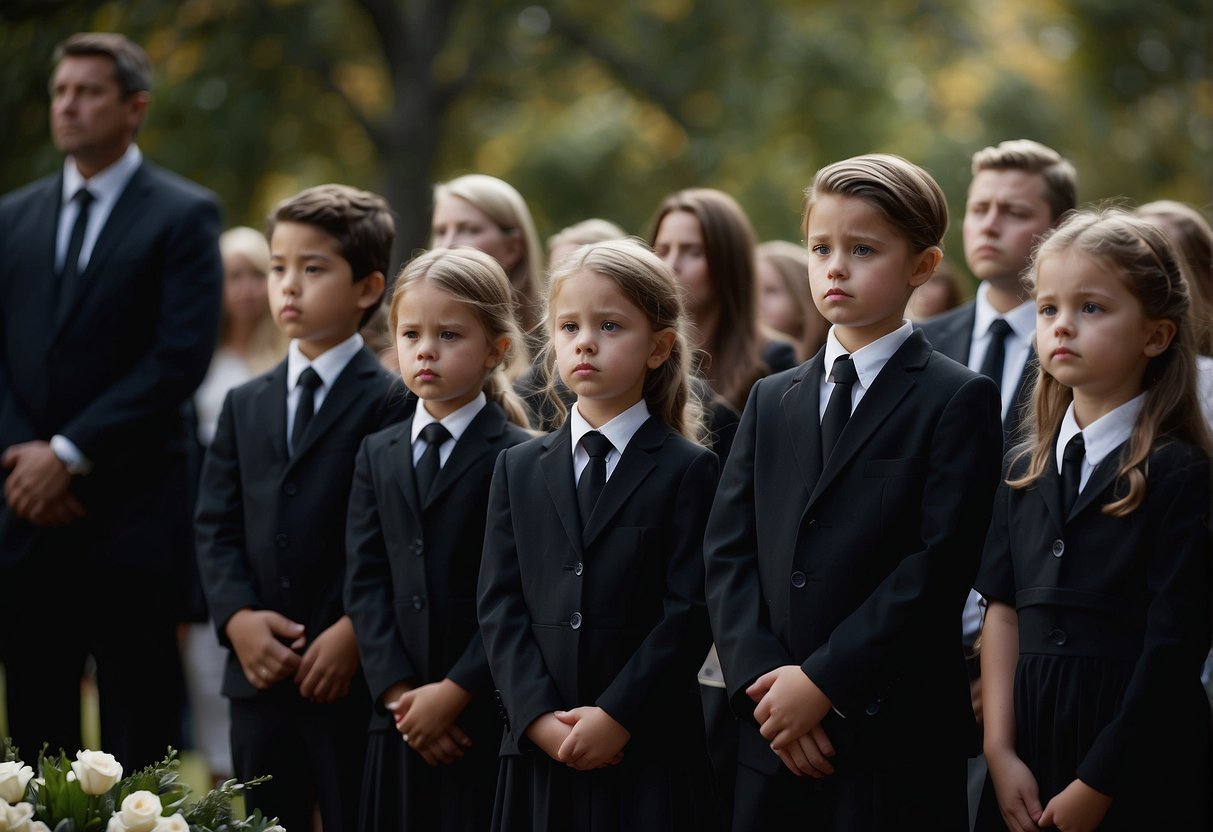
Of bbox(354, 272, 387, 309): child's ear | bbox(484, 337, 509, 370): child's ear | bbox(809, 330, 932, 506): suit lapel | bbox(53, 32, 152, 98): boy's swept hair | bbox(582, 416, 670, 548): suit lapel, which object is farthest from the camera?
bbox(53, 32, 152, 98): boy's swept hair

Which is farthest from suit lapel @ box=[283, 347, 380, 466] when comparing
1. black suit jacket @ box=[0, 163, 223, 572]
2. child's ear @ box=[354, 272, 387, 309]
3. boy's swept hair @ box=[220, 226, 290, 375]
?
boy's swept hair @ box=[220, 226, 290, 375]

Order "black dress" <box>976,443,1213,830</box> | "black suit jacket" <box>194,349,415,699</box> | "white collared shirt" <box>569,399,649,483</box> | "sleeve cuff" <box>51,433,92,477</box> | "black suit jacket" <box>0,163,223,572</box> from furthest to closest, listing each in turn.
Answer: "black suit jacket" <box>0,163,223,572</box>
"sleeve cuff" <box>51,433,92,477</box>
"black suit jacket" <box>194,349,415,699</box>
"white collared shirt" <box>569,399,649,483</box>
"black dress" <box>976,443,1213,830</box>

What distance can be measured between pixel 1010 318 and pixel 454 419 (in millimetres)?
1767

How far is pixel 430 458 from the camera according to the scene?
406cm

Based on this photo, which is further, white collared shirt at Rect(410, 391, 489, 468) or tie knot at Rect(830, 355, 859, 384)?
white collared shirt at Rect(410, 391, 489, 468)

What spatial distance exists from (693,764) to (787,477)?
2.57ft

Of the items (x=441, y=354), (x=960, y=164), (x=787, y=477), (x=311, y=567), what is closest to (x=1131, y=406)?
(x=787, y=477)

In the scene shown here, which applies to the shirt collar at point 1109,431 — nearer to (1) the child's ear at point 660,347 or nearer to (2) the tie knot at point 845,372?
(2) the tie knot at point 845,372

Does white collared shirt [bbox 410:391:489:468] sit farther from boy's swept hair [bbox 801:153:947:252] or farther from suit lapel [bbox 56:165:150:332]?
suit lapel [bbox 56:165:150:332]

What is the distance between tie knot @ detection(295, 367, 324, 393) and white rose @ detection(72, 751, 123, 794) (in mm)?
1598

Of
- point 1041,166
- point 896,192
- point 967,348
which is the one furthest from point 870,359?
point 1041,166

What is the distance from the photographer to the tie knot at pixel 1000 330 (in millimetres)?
4449

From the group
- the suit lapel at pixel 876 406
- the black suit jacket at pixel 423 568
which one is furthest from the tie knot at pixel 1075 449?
the black suit jacket at pixel 423 568

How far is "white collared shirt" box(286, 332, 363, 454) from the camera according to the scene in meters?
4.45
